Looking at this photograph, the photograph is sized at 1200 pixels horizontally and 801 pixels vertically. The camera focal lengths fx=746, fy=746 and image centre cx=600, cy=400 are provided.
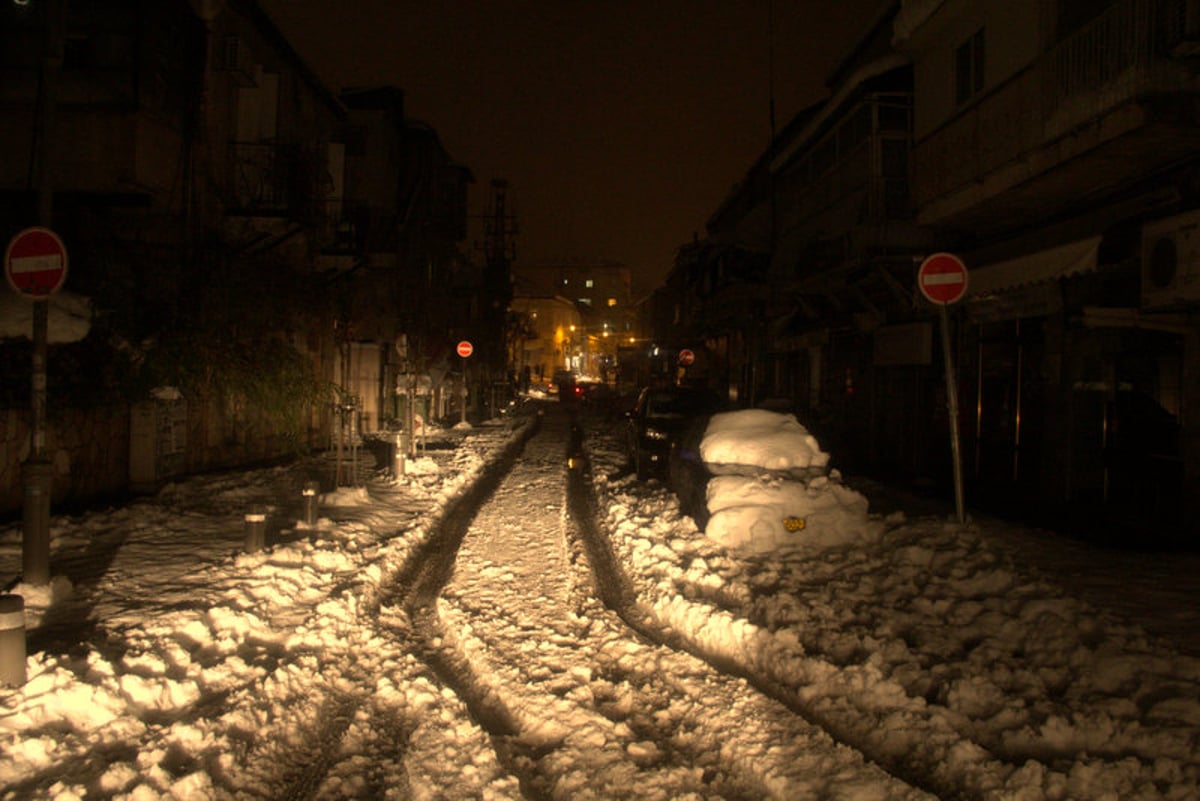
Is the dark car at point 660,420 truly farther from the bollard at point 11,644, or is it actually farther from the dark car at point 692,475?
the bollard at point 11,644

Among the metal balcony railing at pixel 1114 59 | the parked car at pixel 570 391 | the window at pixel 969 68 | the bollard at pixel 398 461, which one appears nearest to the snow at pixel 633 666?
the bollard at pixel 398 461

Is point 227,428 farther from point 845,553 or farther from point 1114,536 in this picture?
point 1114,536

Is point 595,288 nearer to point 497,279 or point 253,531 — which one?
point 497,279

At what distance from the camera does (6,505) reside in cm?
985

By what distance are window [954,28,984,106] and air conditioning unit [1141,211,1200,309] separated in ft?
17.0

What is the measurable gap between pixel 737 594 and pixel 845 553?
6.45ft

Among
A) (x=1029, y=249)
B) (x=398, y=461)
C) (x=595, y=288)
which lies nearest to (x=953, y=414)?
(x=1029, y=249)

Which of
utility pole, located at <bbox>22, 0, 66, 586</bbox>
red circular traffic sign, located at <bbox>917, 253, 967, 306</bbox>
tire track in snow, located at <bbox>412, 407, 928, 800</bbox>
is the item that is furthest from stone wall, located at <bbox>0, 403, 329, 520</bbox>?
red circular traffic sign, located at <bbox>917, 253, 967, 306</bbox>

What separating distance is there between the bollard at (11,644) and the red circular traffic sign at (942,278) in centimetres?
892

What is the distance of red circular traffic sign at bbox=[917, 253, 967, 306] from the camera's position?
8758 mm

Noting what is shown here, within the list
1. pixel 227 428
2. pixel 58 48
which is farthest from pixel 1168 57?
pixel 227 428

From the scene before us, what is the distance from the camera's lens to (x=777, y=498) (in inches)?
349

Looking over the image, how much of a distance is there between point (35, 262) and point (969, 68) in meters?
14.7

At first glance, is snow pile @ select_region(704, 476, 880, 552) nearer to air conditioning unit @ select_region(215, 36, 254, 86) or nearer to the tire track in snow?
the tire track in snow
